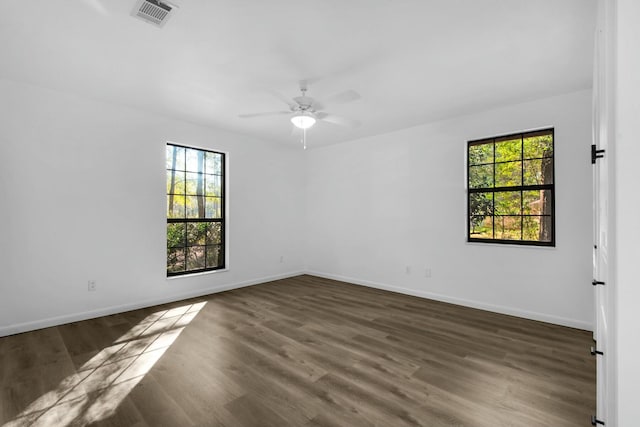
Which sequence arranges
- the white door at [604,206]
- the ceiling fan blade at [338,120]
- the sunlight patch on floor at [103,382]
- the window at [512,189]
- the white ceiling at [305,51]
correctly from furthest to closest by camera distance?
the ceiling fan blade at [338,120], the window at [512,189], the white ceiling at [305,51], the sunlight patch on floor at [103,382], the white door at [604,206]

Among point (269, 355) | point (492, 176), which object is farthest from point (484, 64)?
point (269, 355)

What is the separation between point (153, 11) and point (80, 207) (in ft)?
8.67

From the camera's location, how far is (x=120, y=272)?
3.89 m

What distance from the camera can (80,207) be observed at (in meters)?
3.60

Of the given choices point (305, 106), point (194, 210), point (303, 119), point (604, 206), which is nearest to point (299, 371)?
point (604, 206)

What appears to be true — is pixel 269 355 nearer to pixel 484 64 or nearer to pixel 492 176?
pixel 484 64

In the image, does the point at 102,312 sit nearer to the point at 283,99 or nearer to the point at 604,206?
the point at 283,99

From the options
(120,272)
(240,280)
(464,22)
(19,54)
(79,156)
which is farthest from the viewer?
(240,280)

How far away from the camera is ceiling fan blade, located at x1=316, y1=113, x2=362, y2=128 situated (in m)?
4.10

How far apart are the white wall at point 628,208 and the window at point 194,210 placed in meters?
4.70

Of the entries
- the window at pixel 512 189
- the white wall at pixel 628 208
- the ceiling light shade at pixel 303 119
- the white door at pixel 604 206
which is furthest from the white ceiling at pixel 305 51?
the white wall at pixel 628 208

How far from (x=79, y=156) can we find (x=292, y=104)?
260 centimetres

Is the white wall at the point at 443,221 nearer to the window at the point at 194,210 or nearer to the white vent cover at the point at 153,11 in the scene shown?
the window at the point at 194,210

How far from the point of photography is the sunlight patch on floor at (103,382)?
6.21 feet
